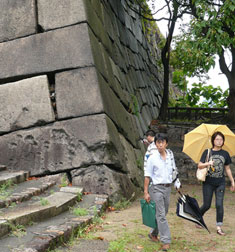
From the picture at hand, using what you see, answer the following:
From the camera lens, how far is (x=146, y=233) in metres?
4.37

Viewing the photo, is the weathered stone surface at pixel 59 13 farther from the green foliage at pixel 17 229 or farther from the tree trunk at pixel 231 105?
the tree trunk at pixel 231 105

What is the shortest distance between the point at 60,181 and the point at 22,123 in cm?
130

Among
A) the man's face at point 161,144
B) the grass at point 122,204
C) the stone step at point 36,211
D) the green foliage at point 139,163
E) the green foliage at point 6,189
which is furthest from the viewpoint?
the green foliage at point 139,163

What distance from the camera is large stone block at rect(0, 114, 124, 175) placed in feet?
19.2

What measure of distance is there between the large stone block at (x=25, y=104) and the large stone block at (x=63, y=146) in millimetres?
180

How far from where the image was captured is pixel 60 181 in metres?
→ 5.73

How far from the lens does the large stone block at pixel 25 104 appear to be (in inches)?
246

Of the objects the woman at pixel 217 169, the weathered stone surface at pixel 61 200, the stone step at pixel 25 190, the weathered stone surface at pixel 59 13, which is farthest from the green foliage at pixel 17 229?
the weathered stone surface at pixel 59 13

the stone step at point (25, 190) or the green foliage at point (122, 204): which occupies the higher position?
the stone step at point (25, 190)

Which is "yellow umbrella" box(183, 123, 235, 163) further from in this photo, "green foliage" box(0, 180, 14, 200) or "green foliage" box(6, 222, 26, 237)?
"green foliage" box(6, 222, 26, 237)

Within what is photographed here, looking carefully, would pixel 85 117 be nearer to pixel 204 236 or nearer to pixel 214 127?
pixel 214 127

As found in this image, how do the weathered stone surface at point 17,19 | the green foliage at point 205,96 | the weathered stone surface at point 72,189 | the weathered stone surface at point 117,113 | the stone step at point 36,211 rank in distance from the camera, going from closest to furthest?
the stone step at point 36,211 → the weathered stone surface at point 72,189 → the weathered stone surface at point 117,113 → the weathered stone surface at point 17,19 → the green foliage at point 205,96

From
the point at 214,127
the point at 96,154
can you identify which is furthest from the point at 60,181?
the point at 214,127

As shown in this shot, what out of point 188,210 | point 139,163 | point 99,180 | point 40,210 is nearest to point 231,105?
point 139,163
